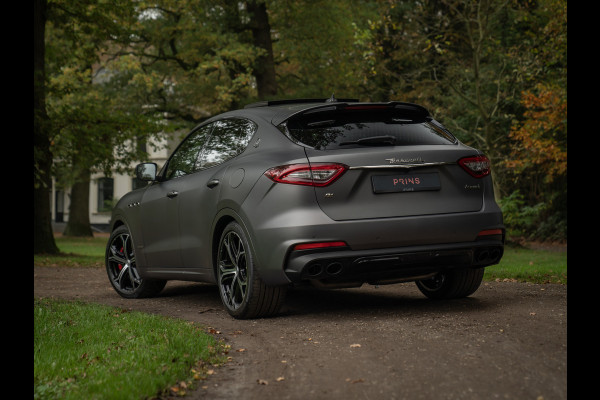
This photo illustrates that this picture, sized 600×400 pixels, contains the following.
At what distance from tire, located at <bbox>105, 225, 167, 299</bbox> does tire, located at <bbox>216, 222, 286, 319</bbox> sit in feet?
7.07

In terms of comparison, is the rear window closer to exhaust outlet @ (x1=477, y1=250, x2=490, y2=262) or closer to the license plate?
the license plate

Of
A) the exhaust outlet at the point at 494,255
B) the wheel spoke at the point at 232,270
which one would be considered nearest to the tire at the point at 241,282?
the wheel spoke at the point at 232,270

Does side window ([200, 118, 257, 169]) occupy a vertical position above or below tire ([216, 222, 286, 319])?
above

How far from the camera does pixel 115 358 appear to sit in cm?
498

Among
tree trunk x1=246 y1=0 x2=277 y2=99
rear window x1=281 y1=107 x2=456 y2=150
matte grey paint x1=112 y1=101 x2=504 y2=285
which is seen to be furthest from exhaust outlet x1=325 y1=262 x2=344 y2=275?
tree trunk x1=246 y1=0 x2=277 y2=99

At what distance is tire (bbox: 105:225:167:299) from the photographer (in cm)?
895

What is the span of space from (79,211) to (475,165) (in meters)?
30.2

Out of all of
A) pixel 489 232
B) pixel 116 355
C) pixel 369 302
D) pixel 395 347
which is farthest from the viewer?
pixel 369 302

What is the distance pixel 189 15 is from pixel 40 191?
9.81 m

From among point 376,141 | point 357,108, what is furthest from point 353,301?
point 357,108

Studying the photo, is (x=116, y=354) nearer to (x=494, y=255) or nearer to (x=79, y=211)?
(x=494, y=255)

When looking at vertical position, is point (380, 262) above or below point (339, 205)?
below

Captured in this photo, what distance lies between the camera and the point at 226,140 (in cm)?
735

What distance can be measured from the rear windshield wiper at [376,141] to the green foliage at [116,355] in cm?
199
